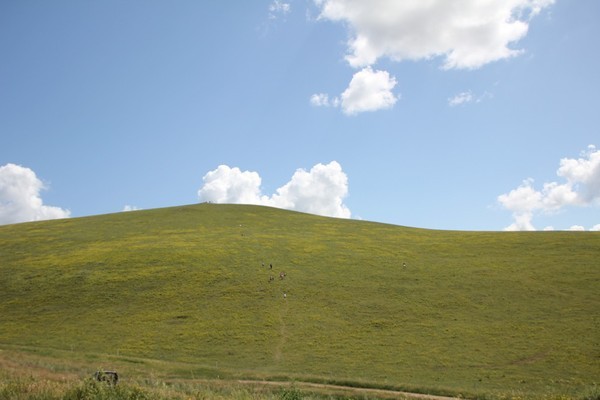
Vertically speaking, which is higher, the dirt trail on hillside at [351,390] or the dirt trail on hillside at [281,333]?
the dirt trail on hillside at [281,333]

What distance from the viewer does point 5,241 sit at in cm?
7594

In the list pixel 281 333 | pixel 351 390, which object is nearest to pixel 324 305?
pixel 281 333

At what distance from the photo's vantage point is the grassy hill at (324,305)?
34312 mm

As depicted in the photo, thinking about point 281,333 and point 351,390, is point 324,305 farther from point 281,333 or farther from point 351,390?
point 351,390

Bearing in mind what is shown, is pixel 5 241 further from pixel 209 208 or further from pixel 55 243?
pixel 209 208

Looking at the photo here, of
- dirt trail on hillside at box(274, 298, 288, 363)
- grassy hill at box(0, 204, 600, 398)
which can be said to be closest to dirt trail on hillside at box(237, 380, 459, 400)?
grassy hill at box(0, 204, 600, 398)

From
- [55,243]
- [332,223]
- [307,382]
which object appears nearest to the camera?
[307,382]

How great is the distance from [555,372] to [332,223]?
64.4 m

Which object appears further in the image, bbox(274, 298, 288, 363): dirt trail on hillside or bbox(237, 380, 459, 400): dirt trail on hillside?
bbox(274, 298, 288, 363): dirt trail on hillside

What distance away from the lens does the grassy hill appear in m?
34.3

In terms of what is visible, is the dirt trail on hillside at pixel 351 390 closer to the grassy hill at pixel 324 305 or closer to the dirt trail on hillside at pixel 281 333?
the grassy hill at pixel 324 305

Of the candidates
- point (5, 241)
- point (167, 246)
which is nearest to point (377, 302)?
point (167, 246)

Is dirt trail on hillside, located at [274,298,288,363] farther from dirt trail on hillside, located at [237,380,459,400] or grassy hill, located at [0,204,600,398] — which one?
dirt trail on hillside, located at [237,380,459,400]

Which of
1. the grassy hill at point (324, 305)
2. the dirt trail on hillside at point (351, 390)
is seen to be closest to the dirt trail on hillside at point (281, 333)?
the grassy hill at point (324, 305)
